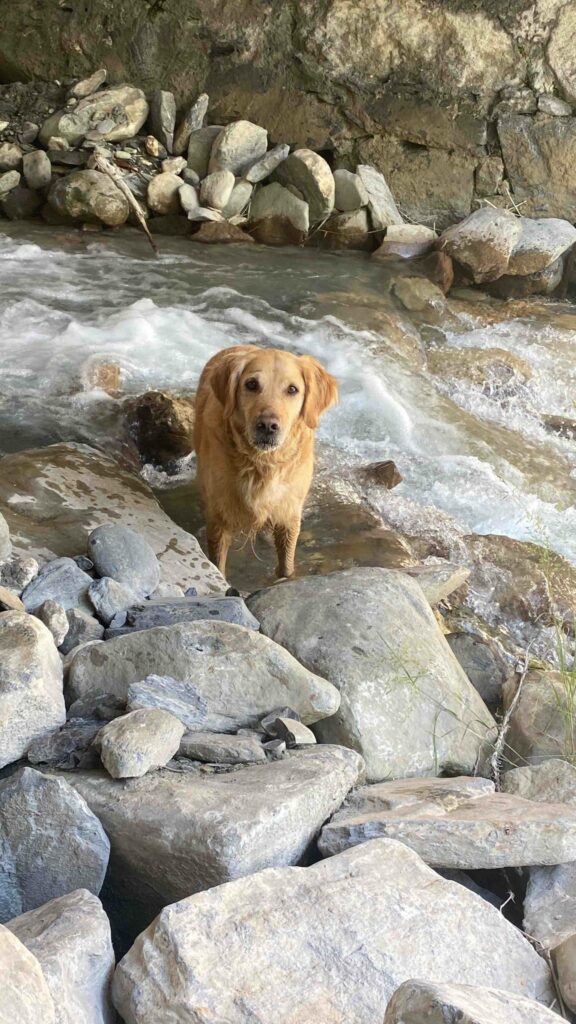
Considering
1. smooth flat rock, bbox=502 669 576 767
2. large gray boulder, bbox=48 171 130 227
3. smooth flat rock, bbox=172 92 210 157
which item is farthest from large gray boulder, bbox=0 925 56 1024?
smooth flat rock, bbox=172 92 210 157

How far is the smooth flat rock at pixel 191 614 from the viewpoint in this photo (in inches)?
126

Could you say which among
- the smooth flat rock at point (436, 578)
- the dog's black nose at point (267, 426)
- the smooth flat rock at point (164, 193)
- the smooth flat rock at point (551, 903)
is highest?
the smooth flat rock at point (164, 193)

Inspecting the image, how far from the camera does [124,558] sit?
12.3 ft

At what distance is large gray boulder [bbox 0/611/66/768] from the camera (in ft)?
8.05

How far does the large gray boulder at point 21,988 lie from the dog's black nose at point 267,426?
9.31 feet

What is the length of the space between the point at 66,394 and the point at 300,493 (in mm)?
2153

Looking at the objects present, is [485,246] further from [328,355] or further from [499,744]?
[499,744]

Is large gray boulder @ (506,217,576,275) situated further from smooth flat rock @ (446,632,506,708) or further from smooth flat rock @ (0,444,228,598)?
smooth flat rock @ (446,632,506,708)

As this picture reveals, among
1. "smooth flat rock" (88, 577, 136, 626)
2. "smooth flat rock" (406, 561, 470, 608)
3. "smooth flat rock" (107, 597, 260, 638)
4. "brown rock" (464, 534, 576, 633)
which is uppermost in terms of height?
"smooth flat rock" (107, 597, 260, 638)

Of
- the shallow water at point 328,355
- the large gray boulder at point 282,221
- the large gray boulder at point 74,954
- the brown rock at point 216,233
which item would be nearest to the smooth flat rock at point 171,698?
the large gray boulder at point 74,954

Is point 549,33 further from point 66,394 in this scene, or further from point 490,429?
point 66,394

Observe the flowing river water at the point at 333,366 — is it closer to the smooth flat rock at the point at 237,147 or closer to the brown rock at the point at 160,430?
the brown rock at the point at 160,430

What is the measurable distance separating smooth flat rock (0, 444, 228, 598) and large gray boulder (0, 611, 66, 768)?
45.5 inches

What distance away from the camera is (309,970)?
74.1 inches
